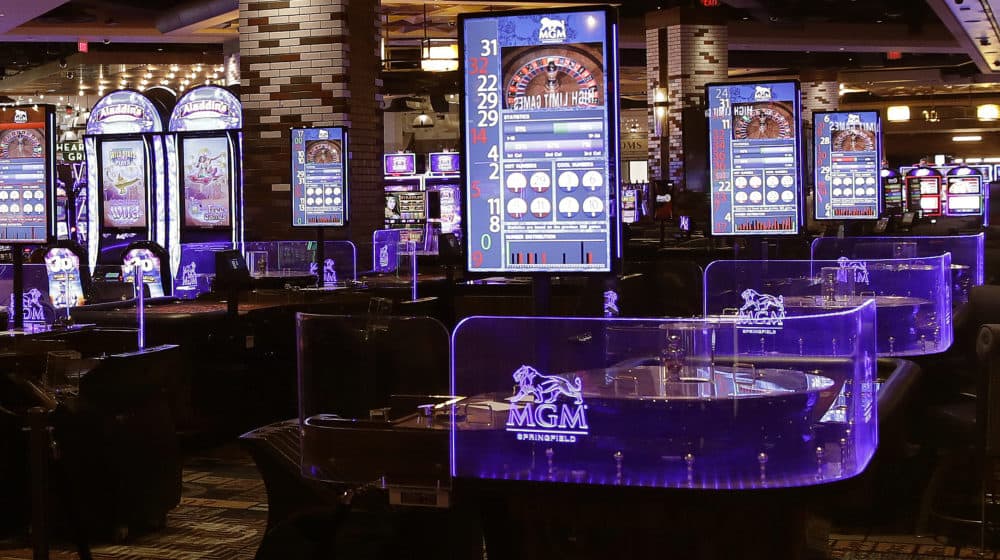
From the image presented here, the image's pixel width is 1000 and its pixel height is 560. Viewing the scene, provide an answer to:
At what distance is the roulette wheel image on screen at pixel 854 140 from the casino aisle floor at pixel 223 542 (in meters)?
6.12

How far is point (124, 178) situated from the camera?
11.9 meters

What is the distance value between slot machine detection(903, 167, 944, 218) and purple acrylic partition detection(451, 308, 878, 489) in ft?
66.0

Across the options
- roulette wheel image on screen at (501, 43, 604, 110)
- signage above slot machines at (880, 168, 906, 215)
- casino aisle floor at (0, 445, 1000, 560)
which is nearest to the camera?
roulette wheel image on screen at (501, 43, 604, 110)

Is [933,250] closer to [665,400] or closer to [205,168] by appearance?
[665,400]

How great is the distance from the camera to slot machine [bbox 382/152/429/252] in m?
19.1

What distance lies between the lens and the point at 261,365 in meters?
6.87

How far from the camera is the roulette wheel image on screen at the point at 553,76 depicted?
10.6 feet

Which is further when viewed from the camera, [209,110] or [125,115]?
[125,115]

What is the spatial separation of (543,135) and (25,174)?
3380 millimetres

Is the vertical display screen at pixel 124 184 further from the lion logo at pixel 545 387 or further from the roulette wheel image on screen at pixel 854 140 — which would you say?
the lion logo at pixel 545 387

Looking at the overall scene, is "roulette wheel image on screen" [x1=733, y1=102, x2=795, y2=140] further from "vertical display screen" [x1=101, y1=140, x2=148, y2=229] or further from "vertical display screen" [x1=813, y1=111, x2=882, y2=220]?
"vertical display screen" [x1=101, y1=140, x2=148, y2=229]

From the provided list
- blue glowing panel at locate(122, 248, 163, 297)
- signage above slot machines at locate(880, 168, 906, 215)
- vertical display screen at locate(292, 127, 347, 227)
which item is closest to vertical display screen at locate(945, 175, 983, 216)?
signage above slot machines at locate(880, 168, 906, 215)

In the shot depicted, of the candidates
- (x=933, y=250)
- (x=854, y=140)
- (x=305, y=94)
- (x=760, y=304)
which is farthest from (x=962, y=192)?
(x=760, y=304)

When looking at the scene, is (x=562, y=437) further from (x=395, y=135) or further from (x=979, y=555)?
(x=395, y=135)
